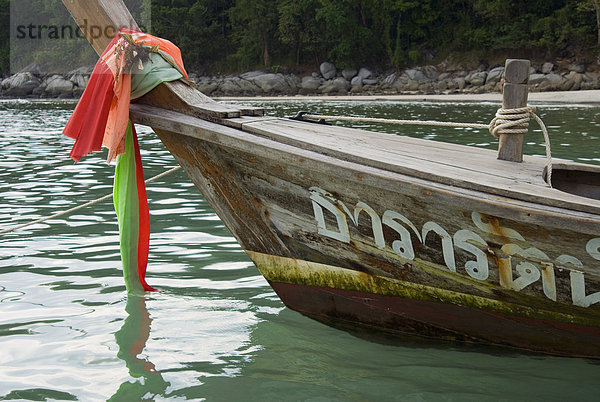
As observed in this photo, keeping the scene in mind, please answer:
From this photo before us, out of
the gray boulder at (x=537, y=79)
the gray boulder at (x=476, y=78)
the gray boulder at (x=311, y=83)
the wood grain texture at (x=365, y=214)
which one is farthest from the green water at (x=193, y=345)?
the gray boulder at (x=311, y=83)

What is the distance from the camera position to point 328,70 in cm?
3428

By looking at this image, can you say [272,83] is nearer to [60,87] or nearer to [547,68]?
[60,87]

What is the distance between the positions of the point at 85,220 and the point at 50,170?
3.38m

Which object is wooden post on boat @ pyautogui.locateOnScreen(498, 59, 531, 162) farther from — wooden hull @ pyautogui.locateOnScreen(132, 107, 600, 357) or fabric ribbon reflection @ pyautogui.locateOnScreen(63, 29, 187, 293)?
fabric ribbon reflection @ pyautogui.locateOnScreen(63, 29, 187, 293)

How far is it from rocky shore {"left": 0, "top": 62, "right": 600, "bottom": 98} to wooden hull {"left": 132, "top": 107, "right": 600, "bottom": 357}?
24.8 metres

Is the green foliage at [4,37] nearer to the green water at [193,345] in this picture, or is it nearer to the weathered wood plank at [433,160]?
the green water at [193,345]

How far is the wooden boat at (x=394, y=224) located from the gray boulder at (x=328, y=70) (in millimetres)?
31554

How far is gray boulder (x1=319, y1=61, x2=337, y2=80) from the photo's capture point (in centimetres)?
3411

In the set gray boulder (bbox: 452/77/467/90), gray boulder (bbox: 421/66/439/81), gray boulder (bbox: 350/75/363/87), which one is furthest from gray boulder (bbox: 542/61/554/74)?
gray boulder (bbox: 350/75/363/87)

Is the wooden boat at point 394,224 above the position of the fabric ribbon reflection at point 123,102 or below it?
below

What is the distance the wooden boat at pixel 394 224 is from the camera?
7.61 ft

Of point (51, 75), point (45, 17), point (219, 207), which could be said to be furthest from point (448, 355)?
point (45, 17)

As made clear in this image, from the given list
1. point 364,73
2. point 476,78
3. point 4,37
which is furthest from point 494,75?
point 4,37

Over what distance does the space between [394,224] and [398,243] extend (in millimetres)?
90
